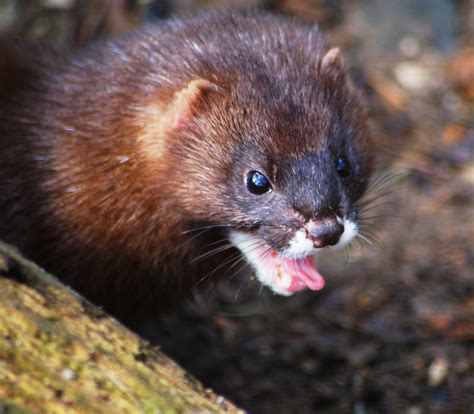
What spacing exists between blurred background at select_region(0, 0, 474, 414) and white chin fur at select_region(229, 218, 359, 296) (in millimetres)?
685

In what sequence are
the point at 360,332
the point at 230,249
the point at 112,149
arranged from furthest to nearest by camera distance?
1. the point at 360,332
2. the point at 230,249
3. the point at 112,149

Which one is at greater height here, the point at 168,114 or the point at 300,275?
the point at 168,114

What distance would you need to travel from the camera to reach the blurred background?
15.7ft

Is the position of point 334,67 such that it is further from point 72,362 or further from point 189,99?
point 72,362

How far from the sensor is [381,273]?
5.56 meters

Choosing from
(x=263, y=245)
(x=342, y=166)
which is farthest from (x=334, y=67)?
(x=263, y=245)

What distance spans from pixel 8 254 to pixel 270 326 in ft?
7.61

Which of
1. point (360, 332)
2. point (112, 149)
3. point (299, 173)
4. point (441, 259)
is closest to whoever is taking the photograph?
point (299, 173)

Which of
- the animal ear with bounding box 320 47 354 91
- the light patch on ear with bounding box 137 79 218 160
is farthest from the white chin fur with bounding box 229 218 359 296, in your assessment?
the animal ear with bounding box 320 47 354 91

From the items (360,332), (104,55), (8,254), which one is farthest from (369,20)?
(8,254)

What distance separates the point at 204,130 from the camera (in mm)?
3793

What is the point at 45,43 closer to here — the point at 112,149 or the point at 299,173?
the point at 112,149

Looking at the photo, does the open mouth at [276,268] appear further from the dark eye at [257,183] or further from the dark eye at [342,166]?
the dark eye at [342,166]

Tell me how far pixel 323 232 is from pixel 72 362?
1.17m
